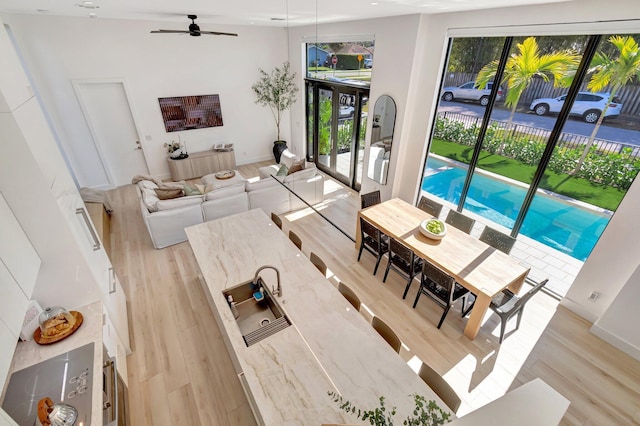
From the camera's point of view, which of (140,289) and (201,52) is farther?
(201,52)

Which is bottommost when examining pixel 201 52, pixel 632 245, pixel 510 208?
pixel 510 208

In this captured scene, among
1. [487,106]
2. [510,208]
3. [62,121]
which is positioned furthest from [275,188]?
[510,208]

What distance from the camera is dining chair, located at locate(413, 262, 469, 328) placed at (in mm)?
3351

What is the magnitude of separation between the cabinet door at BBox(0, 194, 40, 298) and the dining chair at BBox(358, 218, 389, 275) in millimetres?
3694

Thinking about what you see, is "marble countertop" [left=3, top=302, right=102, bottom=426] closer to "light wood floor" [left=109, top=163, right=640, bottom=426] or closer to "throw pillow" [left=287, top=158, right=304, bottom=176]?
"light wood floor" [left=109, top=163, right=640, bottom=426]

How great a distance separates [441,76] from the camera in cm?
462

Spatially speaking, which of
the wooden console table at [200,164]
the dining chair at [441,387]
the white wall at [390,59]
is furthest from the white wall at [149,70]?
the dining chair at [441,387]

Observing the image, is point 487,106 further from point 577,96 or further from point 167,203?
point 167,203

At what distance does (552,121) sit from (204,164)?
23.3 ft

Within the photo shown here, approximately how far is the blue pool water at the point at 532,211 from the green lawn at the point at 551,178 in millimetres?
393

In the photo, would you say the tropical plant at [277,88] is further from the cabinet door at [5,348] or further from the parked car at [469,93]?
the cabinet door at [5,348]

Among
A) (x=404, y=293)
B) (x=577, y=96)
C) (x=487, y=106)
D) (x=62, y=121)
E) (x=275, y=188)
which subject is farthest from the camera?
(x=62, y=121)

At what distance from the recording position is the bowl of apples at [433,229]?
3839mm

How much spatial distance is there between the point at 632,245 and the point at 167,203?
6313 mm
